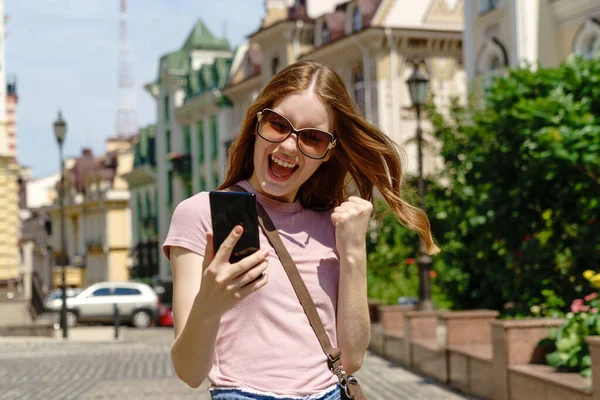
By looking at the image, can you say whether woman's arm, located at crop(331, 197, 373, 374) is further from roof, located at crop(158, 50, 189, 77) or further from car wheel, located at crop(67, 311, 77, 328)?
roof, located at crop(158, 50, 189, 77)

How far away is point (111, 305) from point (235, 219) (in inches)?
1540

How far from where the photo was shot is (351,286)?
351 cm

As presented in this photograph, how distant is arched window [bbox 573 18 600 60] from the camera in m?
24.4

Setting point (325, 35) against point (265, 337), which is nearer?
point (265, 337)

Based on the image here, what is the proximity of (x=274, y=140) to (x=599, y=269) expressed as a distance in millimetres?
10755

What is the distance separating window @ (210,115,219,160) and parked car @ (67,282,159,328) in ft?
61.4

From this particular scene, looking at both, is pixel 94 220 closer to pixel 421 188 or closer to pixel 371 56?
pixel 371 56

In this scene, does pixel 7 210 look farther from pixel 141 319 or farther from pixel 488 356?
pixel 488 356

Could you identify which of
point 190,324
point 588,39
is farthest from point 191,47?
point 190,324

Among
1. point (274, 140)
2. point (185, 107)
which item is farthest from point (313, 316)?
point (185, 107)

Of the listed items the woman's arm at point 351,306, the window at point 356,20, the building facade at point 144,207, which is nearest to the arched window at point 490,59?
the window at point 356,20

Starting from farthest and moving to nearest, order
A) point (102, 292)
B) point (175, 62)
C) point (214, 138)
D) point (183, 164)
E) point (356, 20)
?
point (175, 62) → point (183, 164) → point (214, 138) → point (356, 20) → point (102, 292)

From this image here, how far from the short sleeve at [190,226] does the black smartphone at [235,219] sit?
0.28 m

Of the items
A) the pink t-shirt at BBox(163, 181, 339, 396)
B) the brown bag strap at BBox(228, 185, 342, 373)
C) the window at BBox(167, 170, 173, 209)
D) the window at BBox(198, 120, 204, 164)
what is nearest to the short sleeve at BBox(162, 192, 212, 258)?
the pink t-shirt at BBox(163, 181, 339, 396)
